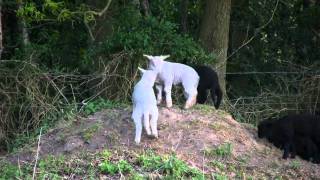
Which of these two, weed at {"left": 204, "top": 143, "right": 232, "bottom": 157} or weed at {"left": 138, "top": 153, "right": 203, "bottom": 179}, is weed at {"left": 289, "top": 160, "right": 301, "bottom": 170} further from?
weed at {"left": 138, "top": 153, "right": 203, "bottom": 179}

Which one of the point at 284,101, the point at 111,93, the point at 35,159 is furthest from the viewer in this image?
the point at 284,101

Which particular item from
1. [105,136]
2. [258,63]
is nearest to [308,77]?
[258,63]

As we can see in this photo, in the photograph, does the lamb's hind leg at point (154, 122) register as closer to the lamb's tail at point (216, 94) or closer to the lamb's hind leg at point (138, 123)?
the lamb's hind leg at point (138, 123)

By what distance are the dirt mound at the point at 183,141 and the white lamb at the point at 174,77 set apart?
0.23 metres

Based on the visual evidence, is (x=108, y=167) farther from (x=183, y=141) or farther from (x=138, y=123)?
(x=183, y=141)

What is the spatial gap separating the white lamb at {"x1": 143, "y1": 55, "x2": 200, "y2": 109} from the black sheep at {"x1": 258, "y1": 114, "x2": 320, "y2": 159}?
46.8 inches

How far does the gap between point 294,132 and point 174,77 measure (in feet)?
6.33

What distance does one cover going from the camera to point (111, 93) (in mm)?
12664

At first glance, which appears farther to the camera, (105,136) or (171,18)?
(171,18)

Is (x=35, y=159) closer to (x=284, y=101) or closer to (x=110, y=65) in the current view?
(x=110, y=65)

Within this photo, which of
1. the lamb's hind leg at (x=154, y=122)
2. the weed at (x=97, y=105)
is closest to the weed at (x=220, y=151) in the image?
the lamb's hind leg at (x=154, y=122)

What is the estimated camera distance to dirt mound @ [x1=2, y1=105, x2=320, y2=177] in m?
9.35

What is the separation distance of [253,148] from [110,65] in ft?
12.0

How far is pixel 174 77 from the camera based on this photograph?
33.5 ft
